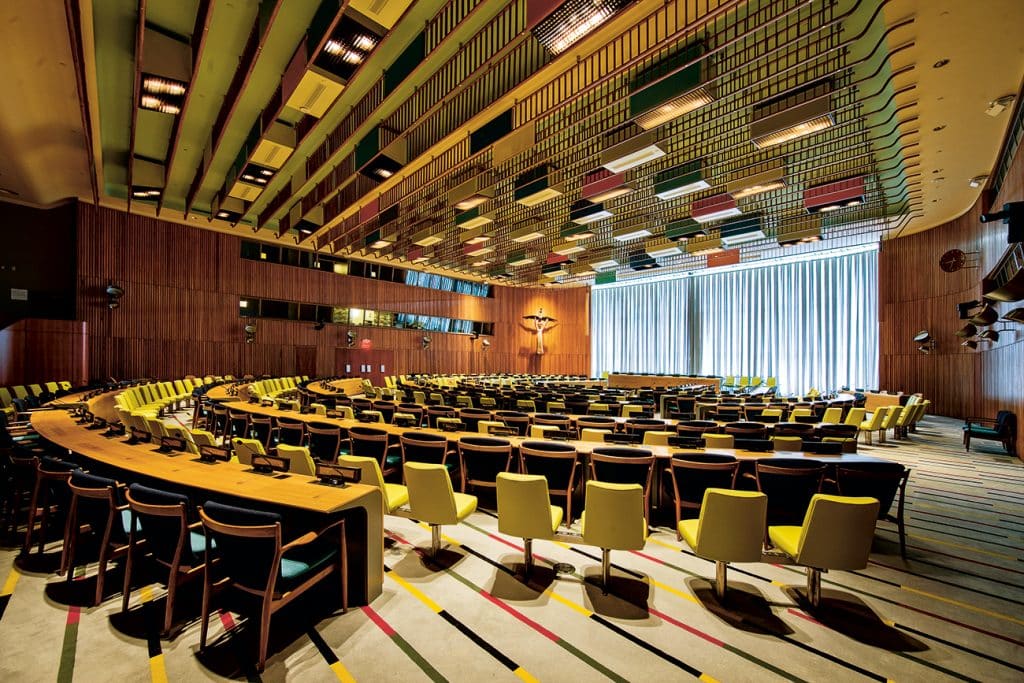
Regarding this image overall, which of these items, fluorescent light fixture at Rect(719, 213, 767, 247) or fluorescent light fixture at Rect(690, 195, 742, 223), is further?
fluorescent light fixture at Rect(719, 213, 767, 247)

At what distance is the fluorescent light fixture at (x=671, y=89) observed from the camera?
586cm

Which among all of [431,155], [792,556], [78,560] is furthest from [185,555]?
[431,155]

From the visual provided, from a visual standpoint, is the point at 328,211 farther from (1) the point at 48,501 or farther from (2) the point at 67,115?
(1) the point at 48,501

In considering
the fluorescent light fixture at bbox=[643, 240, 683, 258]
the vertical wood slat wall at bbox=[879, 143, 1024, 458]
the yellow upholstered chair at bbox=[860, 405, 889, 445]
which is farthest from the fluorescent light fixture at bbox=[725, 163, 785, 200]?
the yellow upholstered chair at bbox=[860, 405, 889, 445]

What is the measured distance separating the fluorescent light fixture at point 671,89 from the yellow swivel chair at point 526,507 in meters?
5.32

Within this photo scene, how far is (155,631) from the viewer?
8.71ft

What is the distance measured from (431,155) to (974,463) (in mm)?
11587

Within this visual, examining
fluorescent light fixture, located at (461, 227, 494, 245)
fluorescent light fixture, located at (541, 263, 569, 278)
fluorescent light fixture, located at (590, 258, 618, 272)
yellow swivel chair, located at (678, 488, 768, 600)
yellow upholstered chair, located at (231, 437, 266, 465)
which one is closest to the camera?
yellow swivel chair, located at (678, 488, 768, 600)

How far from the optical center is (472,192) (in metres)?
10.3

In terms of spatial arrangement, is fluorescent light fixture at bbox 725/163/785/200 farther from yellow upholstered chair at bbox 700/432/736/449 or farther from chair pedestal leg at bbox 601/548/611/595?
chair pedestal leg at bbox 601/548/611/595

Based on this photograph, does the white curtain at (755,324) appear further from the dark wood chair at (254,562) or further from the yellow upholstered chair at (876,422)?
the dark wood chair at (254,562)

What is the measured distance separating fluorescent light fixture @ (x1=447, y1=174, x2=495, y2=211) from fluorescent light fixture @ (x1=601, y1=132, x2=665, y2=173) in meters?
3.10

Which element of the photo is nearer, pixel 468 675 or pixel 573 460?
pixel 468 675

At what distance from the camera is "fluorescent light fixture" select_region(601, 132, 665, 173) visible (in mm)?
7492
